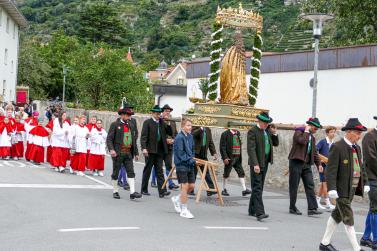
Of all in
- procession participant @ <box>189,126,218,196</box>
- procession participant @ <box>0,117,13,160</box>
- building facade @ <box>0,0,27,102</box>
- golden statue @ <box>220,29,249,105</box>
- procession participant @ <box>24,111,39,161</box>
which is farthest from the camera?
building facade @ <box>0,0,27,102</box>

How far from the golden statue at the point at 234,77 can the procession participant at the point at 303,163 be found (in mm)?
4612

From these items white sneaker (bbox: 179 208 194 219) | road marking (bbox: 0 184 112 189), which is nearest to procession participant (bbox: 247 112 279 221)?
white sneaker (bbox: 179 208 194 219)

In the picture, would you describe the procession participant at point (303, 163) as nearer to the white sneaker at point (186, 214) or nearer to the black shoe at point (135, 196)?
the white sneaker at point (186, 214)

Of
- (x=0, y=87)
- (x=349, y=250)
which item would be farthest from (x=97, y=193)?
(x=0, y=87)

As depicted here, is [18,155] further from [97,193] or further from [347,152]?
[347,152]

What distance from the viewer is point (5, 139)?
20750mm

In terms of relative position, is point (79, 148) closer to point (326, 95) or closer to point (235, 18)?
point (235, 18)

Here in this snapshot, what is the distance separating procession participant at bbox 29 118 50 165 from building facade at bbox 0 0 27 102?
2926 cm

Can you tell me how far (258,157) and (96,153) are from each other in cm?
769

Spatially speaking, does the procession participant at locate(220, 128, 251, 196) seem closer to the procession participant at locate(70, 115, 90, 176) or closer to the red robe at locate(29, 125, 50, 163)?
the procession participant at locate(70, 115, 90, 176)

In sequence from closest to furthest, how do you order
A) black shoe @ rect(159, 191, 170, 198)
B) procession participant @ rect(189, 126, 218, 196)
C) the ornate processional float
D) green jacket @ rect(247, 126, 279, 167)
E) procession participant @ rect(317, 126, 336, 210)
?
green jacket @ rect(247, 126, 279, 167) < procession participant @ rect(317, 126, 336, 210) < black shoe @ rect(159, 191, 170, 198) < procession participant @ rect(189, 126, 218, 196) < the ornate processional float

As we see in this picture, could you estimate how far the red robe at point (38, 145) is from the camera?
20156 millimetres

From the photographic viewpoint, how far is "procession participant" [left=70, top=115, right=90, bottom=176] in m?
18.1

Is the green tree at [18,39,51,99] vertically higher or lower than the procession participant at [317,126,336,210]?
higher
